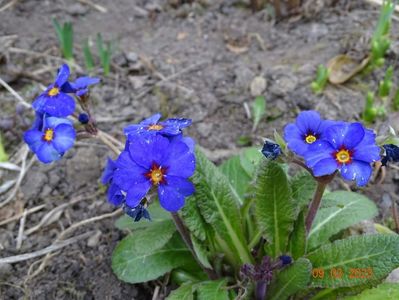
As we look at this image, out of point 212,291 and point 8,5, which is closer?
point 212,291

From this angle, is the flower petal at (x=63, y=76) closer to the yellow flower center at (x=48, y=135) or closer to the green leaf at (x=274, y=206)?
the yellow flower center at (x=48, y=135)

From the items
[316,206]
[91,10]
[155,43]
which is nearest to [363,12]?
[155,43]

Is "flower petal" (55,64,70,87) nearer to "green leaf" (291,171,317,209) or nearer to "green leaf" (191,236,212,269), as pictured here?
"green leaf" (191,236,212,269)

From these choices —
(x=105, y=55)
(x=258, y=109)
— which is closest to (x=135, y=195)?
(x=258, y=109)

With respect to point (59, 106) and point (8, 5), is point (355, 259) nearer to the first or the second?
point (59, 106)

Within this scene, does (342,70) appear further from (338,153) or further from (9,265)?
(9,265)

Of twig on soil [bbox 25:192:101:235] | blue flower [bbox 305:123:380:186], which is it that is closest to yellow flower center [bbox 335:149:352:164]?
blue flower [bbox 305:123:380:186]

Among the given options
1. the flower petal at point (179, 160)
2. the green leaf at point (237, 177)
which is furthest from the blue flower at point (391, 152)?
the green leaf at point (237, 177)
